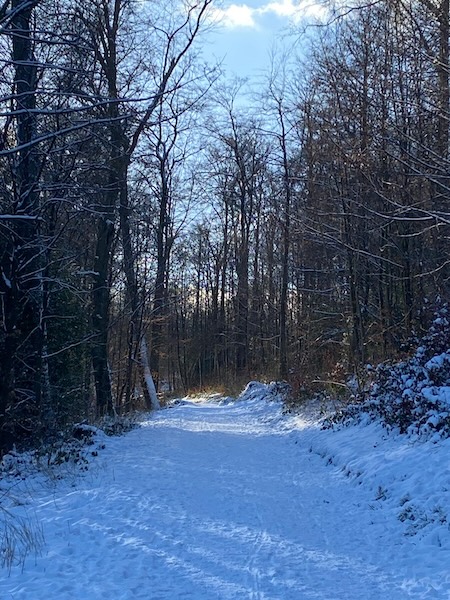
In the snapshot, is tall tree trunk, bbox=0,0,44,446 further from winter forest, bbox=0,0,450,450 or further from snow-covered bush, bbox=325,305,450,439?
snow-covered bush, bbox=325,305,450,439

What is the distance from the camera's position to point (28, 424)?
10.7m

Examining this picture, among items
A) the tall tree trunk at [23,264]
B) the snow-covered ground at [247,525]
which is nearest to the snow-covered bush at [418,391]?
the snow-covered ground at [247,525]

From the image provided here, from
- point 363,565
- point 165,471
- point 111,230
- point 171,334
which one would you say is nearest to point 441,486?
point 363,565

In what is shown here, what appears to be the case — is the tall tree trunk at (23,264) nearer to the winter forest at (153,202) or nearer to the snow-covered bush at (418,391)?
the winter forest at (153,202)

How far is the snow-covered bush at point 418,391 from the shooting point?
8.28 metres

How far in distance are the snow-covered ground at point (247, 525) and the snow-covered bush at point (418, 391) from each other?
0.35 metres

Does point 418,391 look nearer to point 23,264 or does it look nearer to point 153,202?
point 23,264

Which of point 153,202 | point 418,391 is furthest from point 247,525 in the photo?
point 153,202

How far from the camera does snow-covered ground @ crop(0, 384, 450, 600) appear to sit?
14.8ft

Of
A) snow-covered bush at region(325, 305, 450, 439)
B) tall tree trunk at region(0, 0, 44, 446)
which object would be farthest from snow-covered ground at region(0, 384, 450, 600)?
tall tree trunk at region(0, 0, 44, 446)

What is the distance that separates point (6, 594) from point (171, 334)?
40.8m

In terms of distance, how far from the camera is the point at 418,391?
919 cm

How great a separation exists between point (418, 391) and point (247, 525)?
4.30m

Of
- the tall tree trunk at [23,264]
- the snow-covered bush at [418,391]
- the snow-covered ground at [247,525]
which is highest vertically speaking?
the tall tree trunk at [23,264]
